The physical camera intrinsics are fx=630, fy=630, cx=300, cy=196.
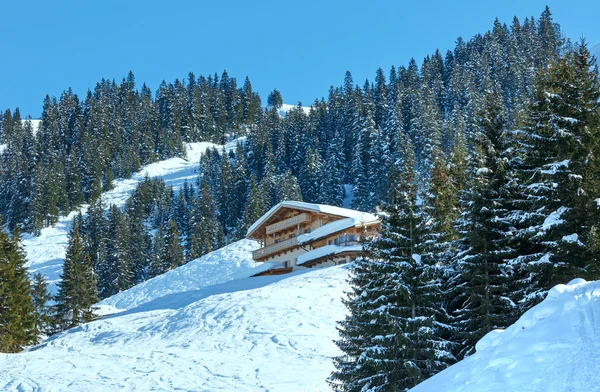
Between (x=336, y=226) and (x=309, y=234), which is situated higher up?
(x=336, y=226)

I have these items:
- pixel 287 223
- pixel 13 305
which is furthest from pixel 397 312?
pixel 287 223

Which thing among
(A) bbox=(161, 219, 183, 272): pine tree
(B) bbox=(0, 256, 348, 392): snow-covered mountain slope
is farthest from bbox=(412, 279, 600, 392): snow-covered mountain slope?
(A) bbox=(161, 219, 183, 272): pine tree

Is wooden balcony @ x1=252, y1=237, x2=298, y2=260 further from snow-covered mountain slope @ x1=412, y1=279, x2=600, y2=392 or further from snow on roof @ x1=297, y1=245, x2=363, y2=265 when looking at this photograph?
snow-covered mountain slope @ x1=412, y1=279, x2=600, y2=392

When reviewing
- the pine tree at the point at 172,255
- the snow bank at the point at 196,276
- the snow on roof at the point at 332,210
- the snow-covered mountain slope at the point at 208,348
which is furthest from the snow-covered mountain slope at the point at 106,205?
the snow-covered mountain slope at the point at 208,348

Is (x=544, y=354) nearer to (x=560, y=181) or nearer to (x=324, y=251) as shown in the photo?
(x=560, y=181)

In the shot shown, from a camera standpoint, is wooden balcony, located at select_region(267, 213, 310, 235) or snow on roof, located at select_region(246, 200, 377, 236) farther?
wooden balcony, located at select_region(267, 213, 310, 235)

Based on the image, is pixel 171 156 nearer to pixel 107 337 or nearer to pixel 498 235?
pixel 107 337

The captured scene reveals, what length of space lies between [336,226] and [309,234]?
3.26 metres

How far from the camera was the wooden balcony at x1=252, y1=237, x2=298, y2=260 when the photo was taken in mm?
51688

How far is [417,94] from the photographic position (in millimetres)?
115938

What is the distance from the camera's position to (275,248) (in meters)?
53.8

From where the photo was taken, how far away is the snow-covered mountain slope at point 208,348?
23.8 meters

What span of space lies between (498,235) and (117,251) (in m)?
73.7

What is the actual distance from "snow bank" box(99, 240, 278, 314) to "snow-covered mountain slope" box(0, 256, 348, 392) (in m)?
11.0
